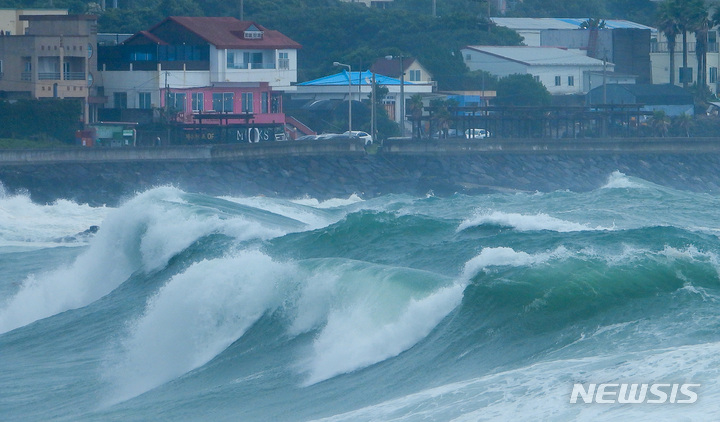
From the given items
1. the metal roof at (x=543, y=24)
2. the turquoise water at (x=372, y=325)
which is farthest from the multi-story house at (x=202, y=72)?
the turquoise water at (x=372, y=325)

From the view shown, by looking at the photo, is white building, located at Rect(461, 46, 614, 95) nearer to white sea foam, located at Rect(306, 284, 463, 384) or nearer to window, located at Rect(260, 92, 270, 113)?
window, located at Rect(260, 92, 270, 113)

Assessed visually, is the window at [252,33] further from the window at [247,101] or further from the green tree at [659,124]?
the green tree at [659,124]

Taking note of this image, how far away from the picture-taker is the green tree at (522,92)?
2498 inches

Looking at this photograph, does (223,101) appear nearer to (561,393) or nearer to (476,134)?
(476,134)

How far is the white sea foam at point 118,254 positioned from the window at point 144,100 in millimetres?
32182

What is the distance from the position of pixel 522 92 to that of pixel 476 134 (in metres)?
9.27

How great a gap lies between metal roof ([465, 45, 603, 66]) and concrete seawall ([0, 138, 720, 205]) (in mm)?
18163

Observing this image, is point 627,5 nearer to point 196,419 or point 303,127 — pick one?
point 303,127

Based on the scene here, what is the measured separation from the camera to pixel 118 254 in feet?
71.2

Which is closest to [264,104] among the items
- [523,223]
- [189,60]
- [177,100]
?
[189,60]

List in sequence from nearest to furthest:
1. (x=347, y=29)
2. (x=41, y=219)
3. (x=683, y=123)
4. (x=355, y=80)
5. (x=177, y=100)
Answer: (x=41, y=219) < (x=177, y=100) < (x=683, y=123) < (x=355, y=80) < (x=347, y=29)

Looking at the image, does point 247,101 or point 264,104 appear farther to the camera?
point 264,104

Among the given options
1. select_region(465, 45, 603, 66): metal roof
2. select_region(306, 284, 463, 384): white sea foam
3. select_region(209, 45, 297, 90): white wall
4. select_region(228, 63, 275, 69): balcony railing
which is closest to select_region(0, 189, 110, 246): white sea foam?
select_region(209, 45, 297, 90): white wall

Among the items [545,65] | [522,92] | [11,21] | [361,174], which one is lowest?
[361,174]
